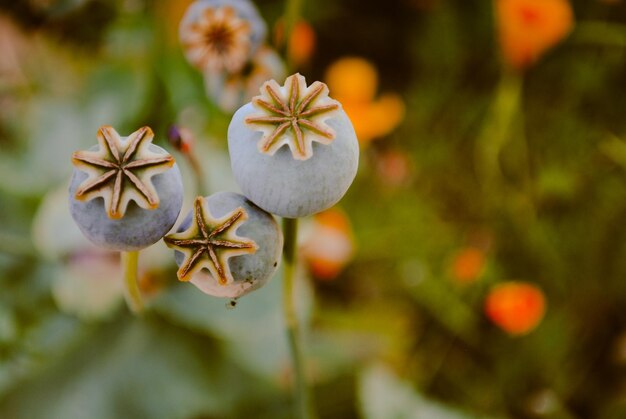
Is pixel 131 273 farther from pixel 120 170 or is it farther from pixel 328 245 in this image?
pixel 328 245

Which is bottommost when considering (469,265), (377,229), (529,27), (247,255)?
(247,255)

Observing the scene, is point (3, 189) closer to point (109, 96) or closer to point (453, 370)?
point (109, 96)

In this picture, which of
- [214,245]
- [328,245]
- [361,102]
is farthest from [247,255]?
[361,102]

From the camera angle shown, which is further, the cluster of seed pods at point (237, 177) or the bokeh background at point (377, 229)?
the bokeh background at point (377, 229)

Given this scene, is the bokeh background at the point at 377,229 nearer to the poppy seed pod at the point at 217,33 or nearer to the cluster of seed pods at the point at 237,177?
the poppy seed pod at the point at 217,33

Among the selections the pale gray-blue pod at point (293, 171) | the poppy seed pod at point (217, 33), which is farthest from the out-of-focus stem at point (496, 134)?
the pale gray-blue pod at point (293, 171)

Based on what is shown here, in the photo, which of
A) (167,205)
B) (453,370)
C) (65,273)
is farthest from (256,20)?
(453,370)
